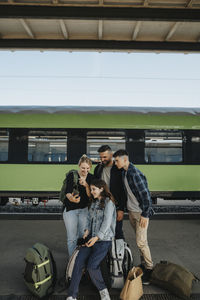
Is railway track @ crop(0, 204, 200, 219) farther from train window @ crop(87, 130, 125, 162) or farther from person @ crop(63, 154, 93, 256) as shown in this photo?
person @ crop(63, 154, 93, 256)

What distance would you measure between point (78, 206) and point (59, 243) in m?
2.01

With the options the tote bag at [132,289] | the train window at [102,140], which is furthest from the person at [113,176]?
the train window at [102,140]

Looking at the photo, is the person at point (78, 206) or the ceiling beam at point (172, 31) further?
the ceiling beam at point (172, 31)

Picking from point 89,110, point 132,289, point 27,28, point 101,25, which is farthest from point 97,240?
point 89,110

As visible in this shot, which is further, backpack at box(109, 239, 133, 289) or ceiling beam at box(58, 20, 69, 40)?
ceiling beam at box(58, 20, 69, 40)

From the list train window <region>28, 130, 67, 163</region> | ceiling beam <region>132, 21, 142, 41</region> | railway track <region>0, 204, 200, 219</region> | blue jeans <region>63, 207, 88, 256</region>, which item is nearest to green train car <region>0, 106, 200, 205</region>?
train window <region>28, 130, 67, 163</region>

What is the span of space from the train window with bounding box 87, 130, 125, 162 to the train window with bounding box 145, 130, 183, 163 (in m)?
0.85

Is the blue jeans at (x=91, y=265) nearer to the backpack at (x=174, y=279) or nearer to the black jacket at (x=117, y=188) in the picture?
the black jacket at (x=117, y=188)

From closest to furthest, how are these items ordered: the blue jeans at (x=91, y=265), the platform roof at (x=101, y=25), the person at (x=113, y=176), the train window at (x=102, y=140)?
the blue jeans at (x=91, y=265)
the person at (x=113, y=176)
the platform roof at (x=101, y=25)
the train window at (x=102, y=140)

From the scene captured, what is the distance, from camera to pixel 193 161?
8.12 meters

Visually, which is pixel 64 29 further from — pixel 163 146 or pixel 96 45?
pixel 163 146

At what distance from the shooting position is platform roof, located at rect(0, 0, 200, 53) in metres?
4.53

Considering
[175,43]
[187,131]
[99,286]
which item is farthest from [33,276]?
[187,131]

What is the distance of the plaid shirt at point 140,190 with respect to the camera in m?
3.43
